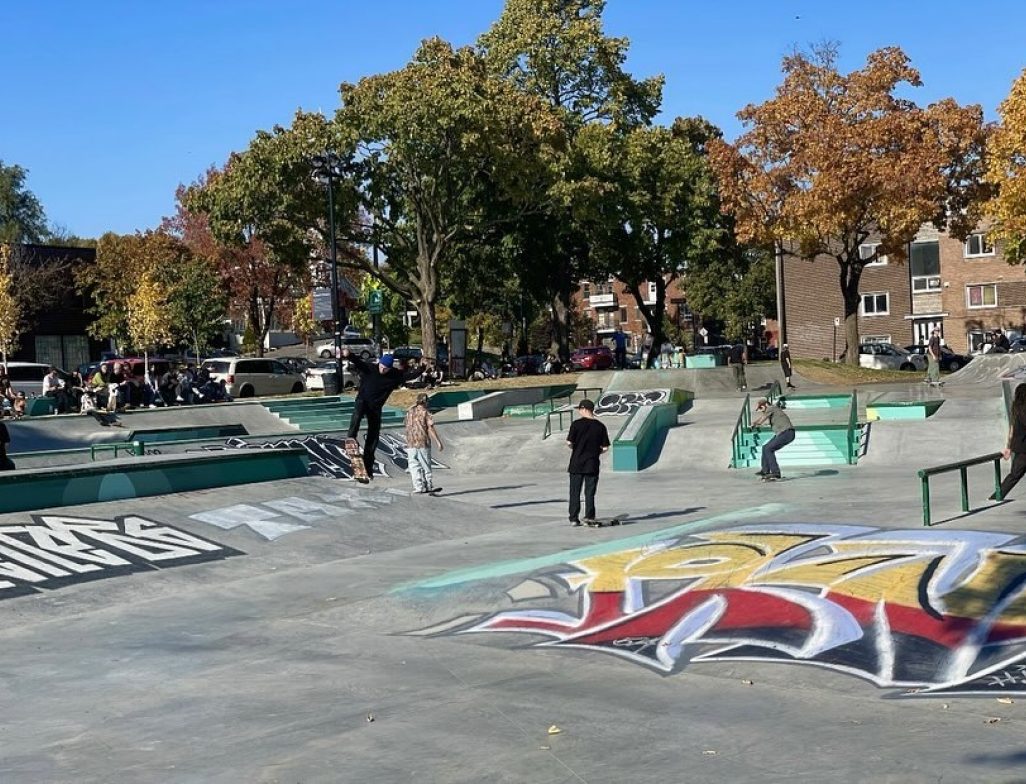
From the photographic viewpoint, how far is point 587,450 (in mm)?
14797

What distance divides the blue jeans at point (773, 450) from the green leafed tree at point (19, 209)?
73.5 m

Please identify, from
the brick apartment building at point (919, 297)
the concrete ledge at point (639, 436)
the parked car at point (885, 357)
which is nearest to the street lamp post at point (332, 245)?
the concrete ledge at point (639, 436)

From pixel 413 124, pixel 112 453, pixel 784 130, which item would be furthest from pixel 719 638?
pixel 784 130

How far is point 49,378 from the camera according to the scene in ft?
105

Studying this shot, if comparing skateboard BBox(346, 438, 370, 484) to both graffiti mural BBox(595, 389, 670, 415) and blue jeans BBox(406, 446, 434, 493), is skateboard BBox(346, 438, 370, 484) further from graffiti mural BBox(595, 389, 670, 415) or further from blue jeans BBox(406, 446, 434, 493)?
graffiti mural BBox(595, 389, 670, 415)

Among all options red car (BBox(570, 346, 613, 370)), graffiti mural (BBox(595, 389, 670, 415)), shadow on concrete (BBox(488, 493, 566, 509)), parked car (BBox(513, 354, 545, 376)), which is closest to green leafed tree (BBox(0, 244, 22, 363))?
parked car (BBox(513, 354, 545, 376))

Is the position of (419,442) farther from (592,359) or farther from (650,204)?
(592,359)

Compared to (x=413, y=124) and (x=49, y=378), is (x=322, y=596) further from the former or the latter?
(x=413, y=124)

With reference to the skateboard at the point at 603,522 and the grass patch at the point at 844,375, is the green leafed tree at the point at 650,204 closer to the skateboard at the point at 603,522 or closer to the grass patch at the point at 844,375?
the grass patch at the point at 844,375

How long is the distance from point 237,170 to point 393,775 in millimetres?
34267

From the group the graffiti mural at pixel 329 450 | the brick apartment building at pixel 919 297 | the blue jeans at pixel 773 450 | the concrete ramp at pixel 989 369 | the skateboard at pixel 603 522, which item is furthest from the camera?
the brick apartment building at pixel 919 297

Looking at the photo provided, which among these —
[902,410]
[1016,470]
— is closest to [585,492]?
[1016,470]

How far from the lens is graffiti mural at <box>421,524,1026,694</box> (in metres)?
8.08

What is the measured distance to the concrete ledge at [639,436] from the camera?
77.8ft
